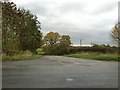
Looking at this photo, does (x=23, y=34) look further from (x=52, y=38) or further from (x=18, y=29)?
(x=52, y=38)

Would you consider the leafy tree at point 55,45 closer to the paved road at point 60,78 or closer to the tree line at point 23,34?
the tree line at point 23,34

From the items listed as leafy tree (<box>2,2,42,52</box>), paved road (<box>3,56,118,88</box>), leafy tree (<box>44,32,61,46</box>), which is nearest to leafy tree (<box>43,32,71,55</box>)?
leafy tree (<box>44,32,61,46</box>)

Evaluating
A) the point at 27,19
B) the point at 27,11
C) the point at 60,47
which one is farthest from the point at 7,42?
the point at 60,47

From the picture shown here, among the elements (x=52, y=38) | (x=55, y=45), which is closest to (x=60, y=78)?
(x=55, y=45)

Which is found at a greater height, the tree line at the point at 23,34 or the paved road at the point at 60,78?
the tree line at the point at 23,34

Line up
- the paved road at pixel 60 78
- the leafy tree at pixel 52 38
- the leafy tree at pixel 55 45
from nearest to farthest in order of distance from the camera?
the paved road at pixel 60 78 → the leafy tree at pixel 55 45 → the leafy tree at pixel 52 38

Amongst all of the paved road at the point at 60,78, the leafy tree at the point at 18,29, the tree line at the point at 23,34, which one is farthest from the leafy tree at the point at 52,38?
the paved road at the point at 60,78

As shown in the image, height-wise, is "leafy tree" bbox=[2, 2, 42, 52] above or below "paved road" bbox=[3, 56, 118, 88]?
above

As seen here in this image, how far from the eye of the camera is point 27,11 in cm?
6944

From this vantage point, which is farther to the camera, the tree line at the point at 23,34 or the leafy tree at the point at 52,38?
the leafy tree at the point at 52,38

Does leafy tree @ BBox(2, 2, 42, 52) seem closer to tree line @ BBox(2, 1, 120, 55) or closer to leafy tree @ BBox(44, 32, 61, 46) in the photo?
tree line @ BBox(2, 1, 120, 55)

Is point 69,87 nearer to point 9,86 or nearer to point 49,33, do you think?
point 9,86

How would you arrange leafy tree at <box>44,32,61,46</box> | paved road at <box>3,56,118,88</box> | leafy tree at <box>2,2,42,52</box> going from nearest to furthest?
1. paved road at <box>3,56,118,88</box>
2. leafy tree at <box>2,2,42,52</box>
3. leafy tree at <box>44,32,61,46</box>

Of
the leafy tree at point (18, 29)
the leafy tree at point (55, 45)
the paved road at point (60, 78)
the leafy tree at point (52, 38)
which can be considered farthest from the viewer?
the leafy tree at point (52, 38)
